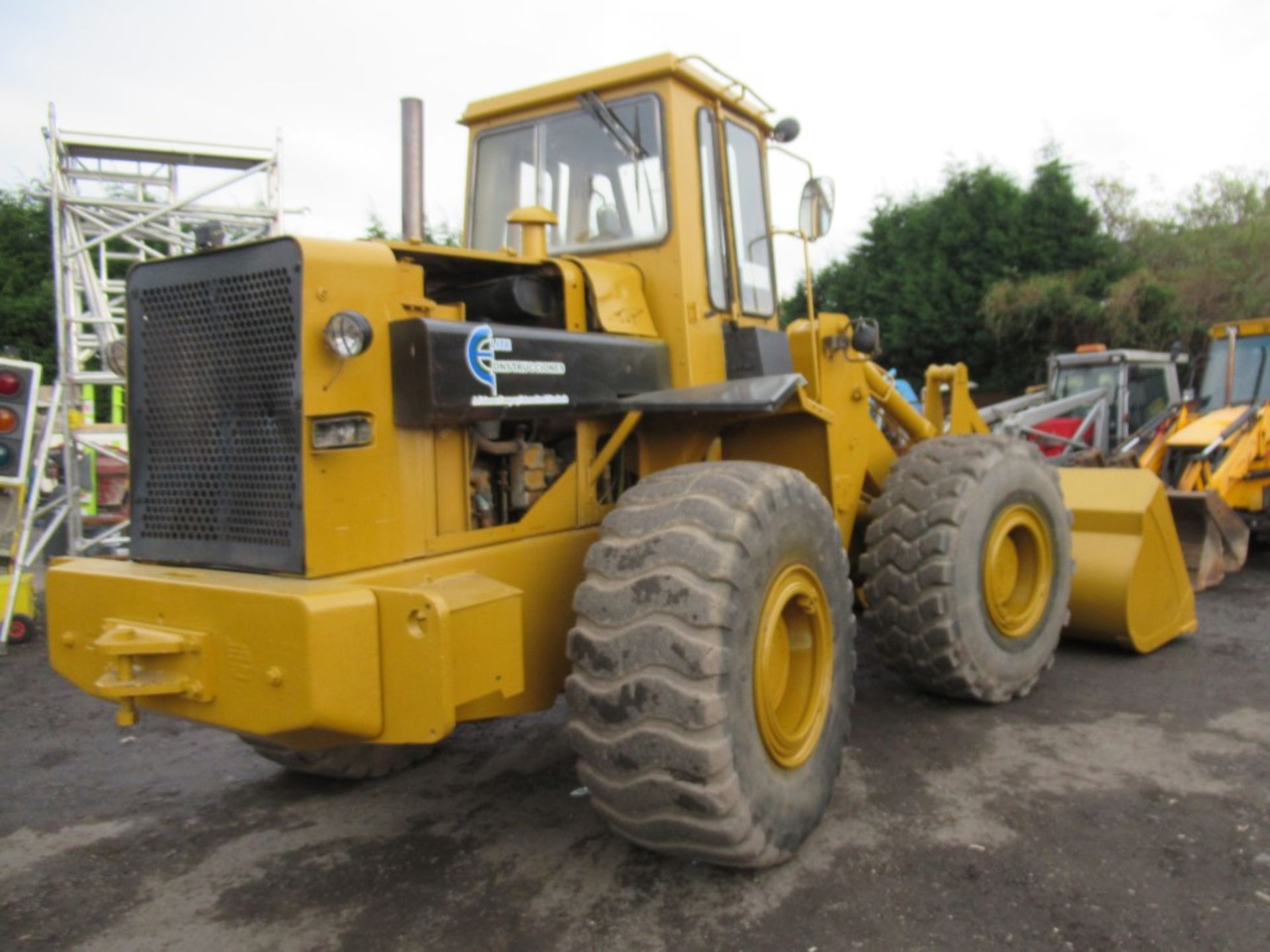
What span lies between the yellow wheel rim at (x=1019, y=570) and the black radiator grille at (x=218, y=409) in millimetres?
3272

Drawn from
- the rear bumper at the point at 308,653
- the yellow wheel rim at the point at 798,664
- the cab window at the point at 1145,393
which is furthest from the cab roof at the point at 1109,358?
the rear bumper at the point at 308,653

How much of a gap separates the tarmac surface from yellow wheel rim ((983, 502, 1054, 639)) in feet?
1.47

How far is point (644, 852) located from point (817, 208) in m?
2.74

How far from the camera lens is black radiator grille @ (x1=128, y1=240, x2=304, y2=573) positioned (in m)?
2.85

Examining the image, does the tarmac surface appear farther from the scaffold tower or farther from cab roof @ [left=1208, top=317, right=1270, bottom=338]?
cab roof @ [left=1208, top=317, right=1270, bottom=338]

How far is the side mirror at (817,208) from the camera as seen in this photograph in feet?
14.3

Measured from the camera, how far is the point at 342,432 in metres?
2.85

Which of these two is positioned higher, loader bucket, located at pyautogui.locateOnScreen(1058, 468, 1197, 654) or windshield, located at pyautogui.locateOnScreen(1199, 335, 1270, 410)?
windshield, located at pyautogui.locateOnScreen(1199, 335, 1270, 410)

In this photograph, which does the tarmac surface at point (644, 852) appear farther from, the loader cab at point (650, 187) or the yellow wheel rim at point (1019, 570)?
the loader cab at point (650, 187)

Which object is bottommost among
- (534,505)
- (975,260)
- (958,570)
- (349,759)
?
(349,759)

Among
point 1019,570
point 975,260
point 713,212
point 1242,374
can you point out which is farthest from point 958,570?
point 975,260

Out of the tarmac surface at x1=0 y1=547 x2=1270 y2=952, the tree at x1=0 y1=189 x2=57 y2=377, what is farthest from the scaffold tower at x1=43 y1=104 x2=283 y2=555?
the tree at x1=0 y1=189 x2=57 y2=377

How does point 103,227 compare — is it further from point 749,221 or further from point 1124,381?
point 1124,381

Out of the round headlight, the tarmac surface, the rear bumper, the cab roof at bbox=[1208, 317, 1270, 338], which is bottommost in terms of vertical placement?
the tarmac surface
